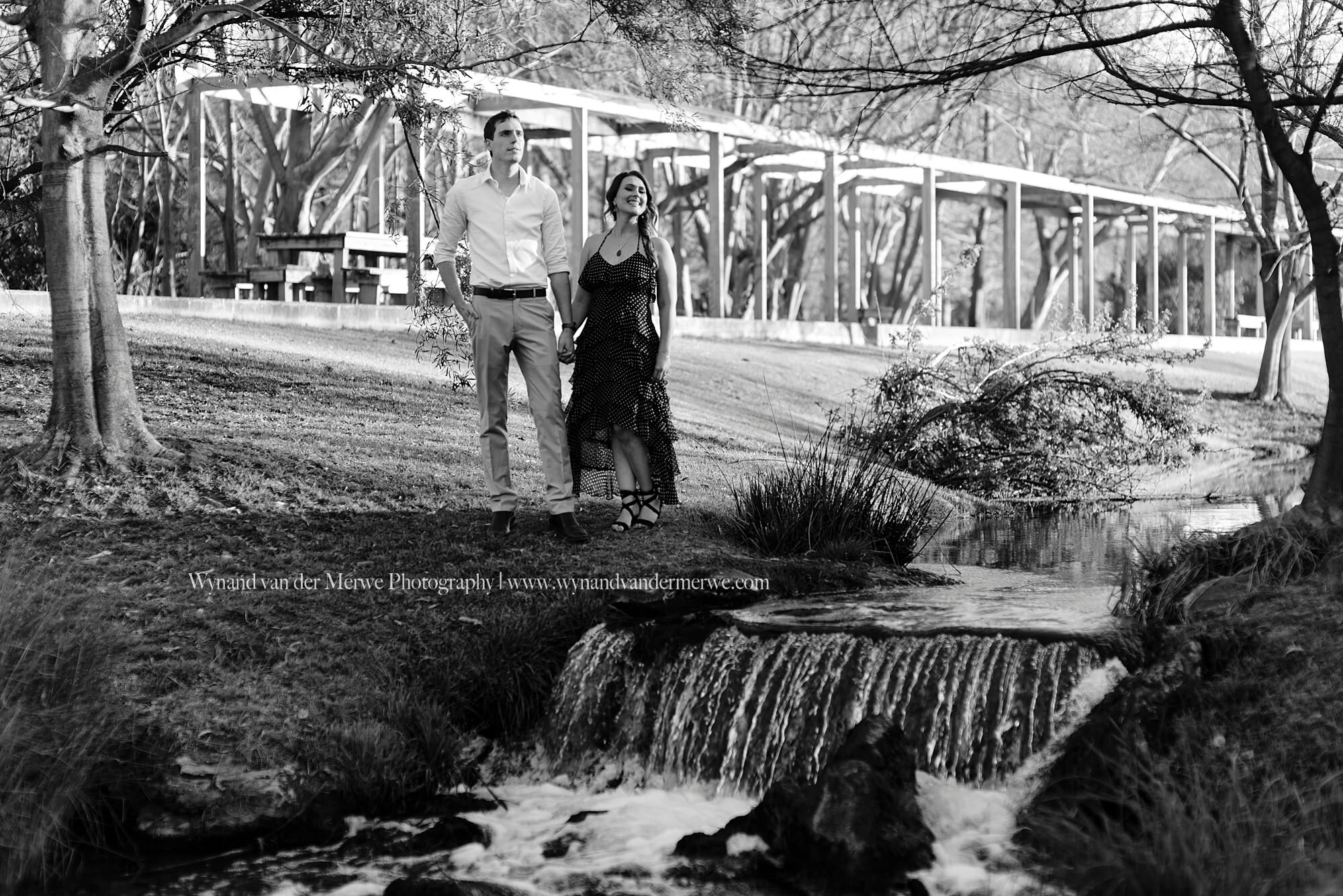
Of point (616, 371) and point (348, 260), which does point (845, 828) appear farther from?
point (348, 260)

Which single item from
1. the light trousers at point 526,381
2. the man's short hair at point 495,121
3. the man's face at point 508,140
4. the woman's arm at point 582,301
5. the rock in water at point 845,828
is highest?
the man's short hair at point 495,121

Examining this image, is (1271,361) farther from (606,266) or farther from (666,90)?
(606,266)

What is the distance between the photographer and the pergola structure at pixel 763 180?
17141mm

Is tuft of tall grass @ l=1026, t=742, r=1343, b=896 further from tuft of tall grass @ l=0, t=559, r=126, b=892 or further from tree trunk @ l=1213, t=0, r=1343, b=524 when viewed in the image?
tuft of tall grass @ l=0, t=559, r=126, b=892

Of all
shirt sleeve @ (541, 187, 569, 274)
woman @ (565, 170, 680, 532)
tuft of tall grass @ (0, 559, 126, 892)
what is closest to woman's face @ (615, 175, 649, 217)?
woman @ (565, 170, 680, 532)

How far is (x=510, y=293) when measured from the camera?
24.7ft

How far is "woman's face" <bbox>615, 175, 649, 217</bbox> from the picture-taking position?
7.78 meters

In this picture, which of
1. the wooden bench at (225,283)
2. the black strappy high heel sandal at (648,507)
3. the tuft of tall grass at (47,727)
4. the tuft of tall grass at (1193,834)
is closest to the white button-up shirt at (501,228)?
the black strappy high heel sandal at (648,507)

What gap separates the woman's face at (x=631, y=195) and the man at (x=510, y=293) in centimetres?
39

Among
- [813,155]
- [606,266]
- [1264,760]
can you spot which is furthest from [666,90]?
[813,155]

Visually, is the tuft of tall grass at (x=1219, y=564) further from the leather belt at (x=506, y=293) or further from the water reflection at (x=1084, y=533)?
the leather belt at (x=506, y=293)

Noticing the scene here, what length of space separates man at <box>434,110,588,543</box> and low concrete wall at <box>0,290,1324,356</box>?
4.93 m

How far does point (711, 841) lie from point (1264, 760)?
1841 mm

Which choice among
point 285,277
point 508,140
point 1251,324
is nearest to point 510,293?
point 508,140
